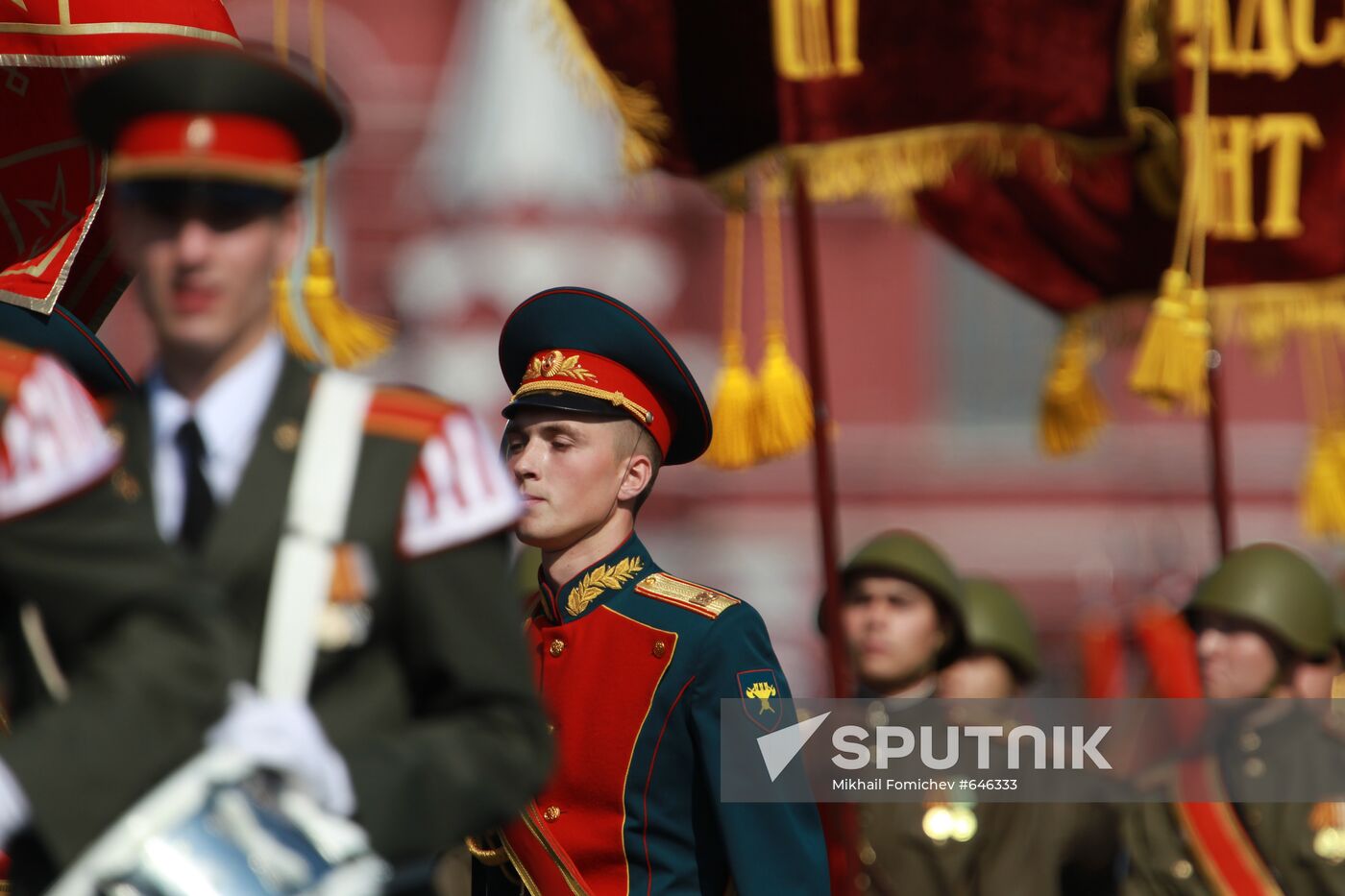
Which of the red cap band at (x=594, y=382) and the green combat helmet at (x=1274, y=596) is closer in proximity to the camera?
the red cap band at (x=594, y=382)

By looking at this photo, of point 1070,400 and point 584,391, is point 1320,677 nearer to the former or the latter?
point 1070,400

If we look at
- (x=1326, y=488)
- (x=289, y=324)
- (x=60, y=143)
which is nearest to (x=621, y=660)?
(x=289, y=324)

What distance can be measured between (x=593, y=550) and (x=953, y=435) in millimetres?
12715

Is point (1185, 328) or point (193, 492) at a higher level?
point (193, 492)

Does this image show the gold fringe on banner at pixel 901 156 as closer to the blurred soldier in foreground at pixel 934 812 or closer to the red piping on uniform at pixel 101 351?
the blurred soldier in foreground at pixel 934 812

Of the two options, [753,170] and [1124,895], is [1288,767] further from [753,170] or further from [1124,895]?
[753,170]

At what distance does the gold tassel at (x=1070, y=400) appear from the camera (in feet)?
Result: 24.0

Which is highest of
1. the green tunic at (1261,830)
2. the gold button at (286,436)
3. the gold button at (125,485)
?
the gold button at (286,436)

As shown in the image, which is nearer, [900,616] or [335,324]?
[335,324]

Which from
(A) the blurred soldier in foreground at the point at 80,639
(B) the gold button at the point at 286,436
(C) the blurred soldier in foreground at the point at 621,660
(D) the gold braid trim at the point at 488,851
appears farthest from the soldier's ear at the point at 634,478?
(A) the blurred soldier in foreground at the point at 80,639

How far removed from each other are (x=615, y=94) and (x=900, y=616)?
1743 millimetres

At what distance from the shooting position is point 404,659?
8.13 ft

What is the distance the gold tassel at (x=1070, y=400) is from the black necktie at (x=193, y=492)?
5.22m

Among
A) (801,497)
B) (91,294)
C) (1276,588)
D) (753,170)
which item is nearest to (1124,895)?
(1276,588)
